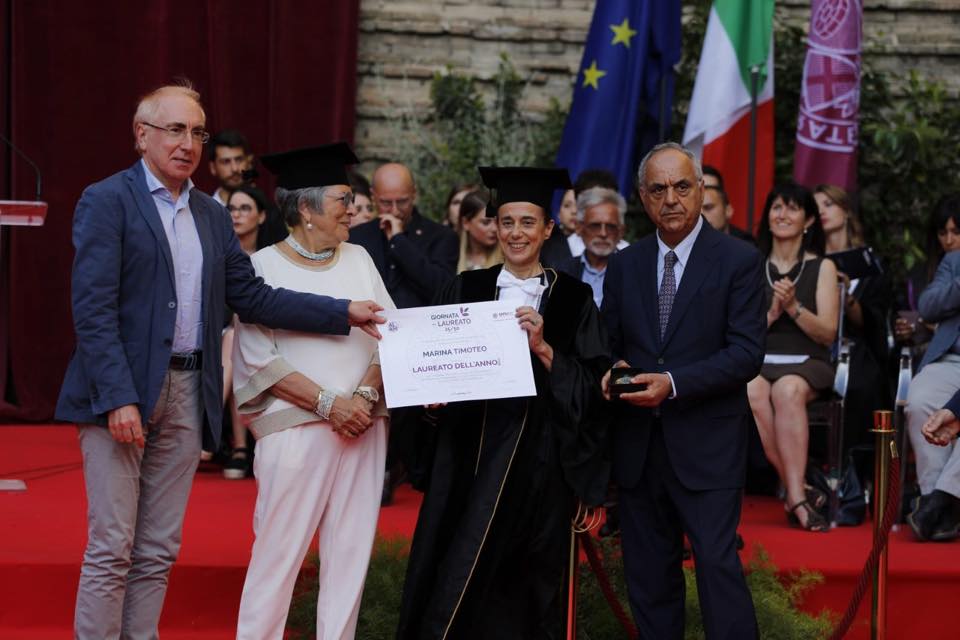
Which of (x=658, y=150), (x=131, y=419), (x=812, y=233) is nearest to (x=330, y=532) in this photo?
(x=131, y=419)

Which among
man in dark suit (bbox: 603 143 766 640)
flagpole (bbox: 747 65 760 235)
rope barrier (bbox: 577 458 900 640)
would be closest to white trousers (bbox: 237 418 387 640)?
rope barrier (bbox: 577 458 900 640)

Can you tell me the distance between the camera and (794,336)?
20.9 feet

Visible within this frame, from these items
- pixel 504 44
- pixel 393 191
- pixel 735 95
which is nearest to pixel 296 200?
pixel 393 191

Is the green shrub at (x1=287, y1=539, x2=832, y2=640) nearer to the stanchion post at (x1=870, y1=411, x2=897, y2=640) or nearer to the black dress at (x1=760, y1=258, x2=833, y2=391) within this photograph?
the stanchion post at (x1=870, y1=411, x2=897, y2=640)

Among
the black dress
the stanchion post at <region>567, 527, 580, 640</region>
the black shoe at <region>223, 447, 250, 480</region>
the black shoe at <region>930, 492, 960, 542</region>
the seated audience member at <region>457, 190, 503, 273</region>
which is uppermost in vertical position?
the seated audience member at <region>457, 190, 503, 273</region>

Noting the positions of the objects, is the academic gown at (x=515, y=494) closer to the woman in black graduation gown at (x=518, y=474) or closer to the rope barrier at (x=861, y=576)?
the woman in black graduation gown at (x=518, y=474)

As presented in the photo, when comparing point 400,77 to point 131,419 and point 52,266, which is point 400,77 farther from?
point 131,419

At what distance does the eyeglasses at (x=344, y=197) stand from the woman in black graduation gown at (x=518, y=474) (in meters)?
0.45

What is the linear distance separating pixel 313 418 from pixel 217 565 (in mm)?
1067

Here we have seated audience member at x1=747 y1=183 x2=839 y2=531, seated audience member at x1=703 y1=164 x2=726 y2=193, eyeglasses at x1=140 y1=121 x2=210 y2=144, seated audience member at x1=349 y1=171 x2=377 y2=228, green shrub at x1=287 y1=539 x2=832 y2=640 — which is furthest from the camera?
seated audience member at x1=349 y1=171 x2=377 y2=228

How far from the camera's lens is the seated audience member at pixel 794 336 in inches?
241

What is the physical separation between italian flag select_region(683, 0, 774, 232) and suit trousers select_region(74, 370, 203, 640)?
4.94 m

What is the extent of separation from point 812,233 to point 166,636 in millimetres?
3612

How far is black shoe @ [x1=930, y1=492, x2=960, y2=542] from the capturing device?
5.87 meters
